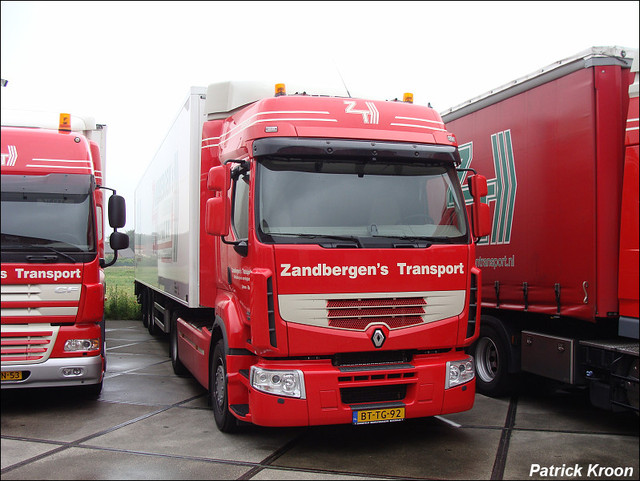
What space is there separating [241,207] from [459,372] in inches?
99.3

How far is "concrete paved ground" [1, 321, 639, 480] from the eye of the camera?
525 cm

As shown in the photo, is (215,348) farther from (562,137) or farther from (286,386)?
(562,137)

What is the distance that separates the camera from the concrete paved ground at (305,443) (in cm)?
525

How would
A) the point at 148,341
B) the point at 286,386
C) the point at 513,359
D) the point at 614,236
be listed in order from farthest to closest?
the point at 148,341
the point at 513,359
the point at 614,236
the point at 286,386

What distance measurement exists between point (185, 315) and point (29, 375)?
2.74 meters

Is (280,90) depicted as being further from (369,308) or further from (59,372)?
(59,372)

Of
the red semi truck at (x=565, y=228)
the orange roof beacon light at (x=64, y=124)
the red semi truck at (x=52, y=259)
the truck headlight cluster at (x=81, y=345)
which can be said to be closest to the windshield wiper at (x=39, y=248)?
the red semi truck at (x=52, y=259)

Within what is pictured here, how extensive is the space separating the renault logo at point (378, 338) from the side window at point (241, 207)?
1.43 metres

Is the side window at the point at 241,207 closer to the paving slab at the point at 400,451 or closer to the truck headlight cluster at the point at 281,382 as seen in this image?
the truck headlight cluster at the point at 281,382

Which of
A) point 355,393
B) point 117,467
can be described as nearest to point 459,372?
point 355,393

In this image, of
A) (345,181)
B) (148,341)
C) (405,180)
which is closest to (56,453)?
(345,181)

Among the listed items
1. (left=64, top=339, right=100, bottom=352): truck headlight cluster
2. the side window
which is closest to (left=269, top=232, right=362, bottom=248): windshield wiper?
the side window

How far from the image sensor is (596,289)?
6.30 metres

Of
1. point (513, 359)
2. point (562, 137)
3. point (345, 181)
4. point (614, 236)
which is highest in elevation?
point (562, 137)
